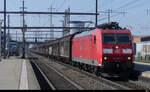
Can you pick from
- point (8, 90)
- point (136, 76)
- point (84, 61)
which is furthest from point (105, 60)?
point (8, 90)

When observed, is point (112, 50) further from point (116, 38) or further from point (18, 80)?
point (18, 80)

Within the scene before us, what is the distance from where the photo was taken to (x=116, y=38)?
63.5ft

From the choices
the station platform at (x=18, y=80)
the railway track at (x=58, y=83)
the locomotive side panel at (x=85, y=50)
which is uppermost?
the locomotive side panel at (x=85, y=50)

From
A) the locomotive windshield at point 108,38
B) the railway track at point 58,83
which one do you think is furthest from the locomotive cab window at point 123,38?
the railway track at point 58,83

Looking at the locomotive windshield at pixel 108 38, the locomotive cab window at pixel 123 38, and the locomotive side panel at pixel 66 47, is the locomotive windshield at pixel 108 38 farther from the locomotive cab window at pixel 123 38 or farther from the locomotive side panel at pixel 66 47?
the locomotive side panel at pixel 66 47

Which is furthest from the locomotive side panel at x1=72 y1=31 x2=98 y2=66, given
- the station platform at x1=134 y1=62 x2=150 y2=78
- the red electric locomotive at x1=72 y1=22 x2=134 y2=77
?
the station platform at x1=134 y1=62 x2=150 y2=78

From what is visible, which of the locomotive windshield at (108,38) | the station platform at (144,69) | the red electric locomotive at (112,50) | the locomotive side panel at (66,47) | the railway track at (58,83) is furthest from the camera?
the locomotive side panel at (66,47)

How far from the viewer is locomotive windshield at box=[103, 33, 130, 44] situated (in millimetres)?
19144

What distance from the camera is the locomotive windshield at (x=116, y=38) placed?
19.1 meters

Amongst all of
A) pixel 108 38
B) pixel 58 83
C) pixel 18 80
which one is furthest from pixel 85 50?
pixel 18 80

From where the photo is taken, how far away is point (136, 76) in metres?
20.2

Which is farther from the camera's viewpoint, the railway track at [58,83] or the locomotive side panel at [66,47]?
the locomotive side panel at [66,47]

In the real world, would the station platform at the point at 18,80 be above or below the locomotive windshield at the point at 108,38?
below

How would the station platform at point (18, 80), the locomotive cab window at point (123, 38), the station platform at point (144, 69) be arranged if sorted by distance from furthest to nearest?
1. the locomotive cab window at point (123, 38)
2. the station platform at point (144, 69)
3. the station platform at point (18, 80)
